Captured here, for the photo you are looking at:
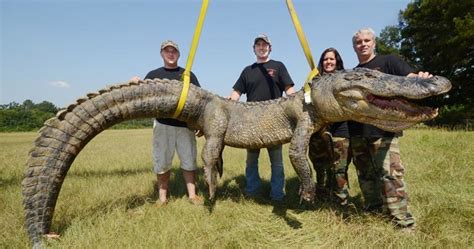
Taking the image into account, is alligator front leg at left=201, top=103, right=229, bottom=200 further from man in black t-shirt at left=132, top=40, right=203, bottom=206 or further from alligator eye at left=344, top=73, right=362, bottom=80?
alligator eye at left=344, top=73, right=362, bottom=80

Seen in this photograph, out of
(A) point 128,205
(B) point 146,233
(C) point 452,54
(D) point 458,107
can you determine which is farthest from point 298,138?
(D) point 458,107

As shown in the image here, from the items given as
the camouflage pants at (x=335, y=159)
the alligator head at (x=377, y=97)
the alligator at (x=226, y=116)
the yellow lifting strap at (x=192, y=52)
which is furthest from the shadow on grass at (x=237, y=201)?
the alligator head at (x=377, y=97)

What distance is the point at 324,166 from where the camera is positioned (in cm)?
479

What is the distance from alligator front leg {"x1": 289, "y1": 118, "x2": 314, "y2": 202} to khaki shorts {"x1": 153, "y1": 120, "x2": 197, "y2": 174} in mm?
2151

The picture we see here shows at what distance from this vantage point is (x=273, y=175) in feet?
18.1

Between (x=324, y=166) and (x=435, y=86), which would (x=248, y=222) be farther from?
(x=435, y=86)

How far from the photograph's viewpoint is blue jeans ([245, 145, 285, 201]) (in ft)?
17.8

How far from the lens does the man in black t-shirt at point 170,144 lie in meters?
5.04

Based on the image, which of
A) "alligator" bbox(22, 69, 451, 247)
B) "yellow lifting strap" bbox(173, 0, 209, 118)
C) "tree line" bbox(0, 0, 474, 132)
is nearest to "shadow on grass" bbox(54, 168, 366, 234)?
"alligator" bbox(22, 69, 451, 247)

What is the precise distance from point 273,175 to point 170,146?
181 cm

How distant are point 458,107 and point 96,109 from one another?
27814 mm

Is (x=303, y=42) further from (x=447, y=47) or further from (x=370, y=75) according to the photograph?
(x=447, y=47)

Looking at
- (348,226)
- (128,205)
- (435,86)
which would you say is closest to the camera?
(435,86)

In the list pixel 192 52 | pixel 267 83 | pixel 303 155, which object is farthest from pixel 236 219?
pixel 267 83
